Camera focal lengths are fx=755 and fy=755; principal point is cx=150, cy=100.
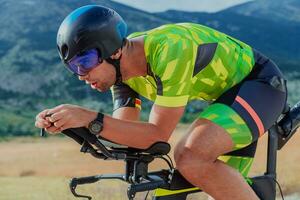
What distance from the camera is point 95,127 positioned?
12.3ft

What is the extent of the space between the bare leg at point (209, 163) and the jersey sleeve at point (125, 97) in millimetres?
713

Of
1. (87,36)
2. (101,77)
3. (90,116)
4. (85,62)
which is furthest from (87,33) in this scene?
(90,116)

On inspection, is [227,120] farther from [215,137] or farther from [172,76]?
[172,76]

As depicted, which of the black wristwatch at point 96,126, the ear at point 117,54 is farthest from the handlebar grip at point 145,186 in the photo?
the ear at point 117,54

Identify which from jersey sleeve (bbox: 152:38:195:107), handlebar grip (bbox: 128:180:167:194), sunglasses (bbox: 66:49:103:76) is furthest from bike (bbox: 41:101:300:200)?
sunglasses (bbox: 66:49:103:76)

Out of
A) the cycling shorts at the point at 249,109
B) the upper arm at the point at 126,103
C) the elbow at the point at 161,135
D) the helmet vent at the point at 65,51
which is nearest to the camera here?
the elbow at the point at 161,135

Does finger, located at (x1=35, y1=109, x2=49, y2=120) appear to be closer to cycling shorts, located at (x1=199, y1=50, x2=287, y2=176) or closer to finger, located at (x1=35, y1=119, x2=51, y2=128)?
finger, located at (x1=35, y1=119, x2=51, y2=128)

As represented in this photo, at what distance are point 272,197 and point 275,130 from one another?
407mm

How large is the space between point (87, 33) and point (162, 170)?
857 mm

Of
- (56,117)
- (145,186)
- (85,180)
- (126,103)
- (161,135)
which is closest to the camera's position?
(56,117)

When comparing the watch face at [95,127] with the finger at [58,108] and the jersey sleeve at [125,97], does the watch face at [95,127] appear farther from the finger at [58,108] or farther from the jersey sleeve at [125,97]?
the jersey sleeve at [125,97]

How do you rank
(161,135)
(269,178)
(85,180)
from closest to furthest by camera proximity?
(161,135)
(85,180)
(269,178)

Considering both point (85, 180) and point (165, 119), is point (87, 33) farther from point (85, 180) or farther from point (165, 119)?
point (85, 180)

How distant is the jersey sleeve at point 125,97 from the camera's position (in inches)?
186
